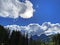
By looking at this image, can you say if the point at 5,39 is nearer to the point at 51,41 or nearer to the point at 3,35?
the point at 3,35

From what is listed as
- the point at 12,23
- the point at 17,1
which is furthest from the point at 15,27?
the point at 17,1

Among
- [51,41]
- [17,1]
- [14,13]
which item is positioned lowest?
Answer: [51,41]

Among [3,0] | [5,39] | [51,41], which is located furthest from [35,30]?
[3,0]

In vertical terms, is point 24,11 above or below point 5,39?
above

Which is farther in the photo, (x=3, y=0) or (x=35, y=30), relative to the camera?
(x=3, y=0)

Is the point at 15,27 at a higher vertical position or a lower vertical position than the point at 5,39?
higher

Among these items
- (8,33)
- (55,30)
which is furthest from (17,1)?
(55,30)

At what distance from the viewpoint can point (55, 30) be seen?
7.67ft

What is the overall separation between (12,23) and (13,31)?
0.13m

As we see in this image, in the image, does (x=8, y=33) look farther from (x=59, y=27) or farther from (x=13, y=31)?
(x=59, y=27)

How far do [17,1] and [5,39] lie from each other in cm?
61

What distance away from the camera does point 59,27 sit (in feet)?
7.68

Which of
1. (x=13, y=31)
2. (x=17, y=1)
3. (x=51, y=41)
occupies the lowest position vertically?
(x=51, y=41)

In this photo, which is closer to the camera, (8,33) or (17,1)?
(8,33)
